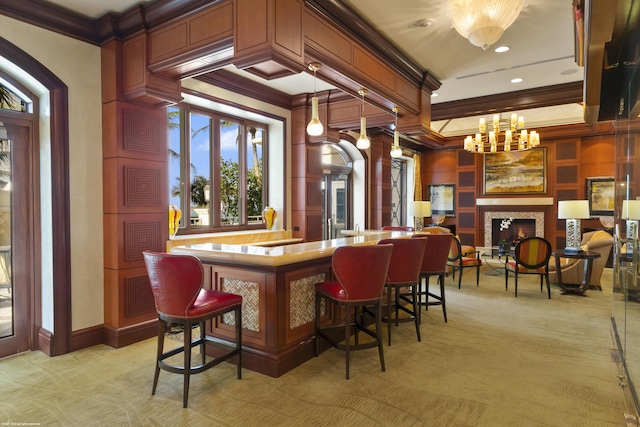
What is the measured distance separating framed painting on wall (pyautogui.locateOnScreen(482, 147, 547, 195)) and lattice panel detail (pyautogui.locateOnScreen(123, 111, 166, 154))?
28.3 feet

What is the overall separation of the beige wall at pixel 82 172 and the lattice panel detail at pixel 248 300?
1461mm

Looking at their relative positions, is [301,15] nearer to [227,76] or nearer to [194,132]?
[227,76]

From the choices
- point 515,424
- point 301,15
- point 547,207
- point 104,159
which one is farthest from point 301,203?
point 547,207

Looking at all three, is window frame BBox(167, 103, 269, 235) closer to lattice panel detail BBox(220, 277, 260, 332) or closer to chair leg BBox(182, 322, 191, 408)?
lattice panel detail BBox(220, 277, 260, 332)

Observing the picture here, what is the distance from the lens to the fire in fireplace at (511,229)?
9523 mm

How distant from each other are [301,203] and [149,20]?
11.1 feet

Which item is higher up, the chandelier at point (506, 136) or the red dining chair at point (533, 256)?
the chandelier at point (506, 136)

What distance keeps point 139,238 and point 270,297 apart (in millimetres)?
1666

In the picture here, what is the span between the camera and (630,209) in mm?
2559

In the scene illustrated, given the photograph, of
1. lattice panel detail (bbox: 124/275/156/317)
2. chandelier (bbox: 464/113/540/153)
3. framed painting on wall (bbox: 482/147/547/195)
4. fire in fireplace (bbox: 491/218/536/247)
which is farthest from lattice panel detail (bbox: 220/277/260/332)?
framed painting on wall (bbox: 482/147/547/195)

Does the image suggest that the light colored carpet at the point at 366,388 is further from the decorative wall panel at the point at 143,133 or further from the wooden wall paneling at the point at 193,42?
the wooden wall paneling at the point at 193,42

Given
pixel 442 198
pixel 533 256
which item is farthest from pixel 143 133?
pixel 442 198

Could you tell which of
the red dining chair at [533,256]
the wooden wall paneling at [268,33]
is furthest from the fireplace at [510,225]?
the wooden wall paneling at [268,33]

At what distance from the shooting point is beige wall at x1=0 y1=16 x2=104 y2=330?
11.1 ft
